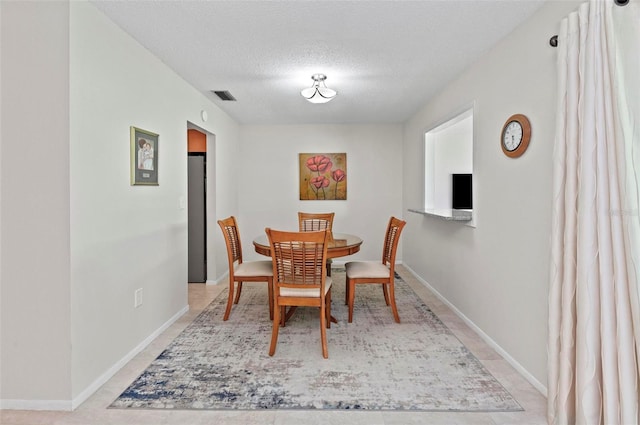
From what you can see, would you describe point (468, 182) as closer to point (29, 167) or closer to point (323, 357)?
point (323, 357)

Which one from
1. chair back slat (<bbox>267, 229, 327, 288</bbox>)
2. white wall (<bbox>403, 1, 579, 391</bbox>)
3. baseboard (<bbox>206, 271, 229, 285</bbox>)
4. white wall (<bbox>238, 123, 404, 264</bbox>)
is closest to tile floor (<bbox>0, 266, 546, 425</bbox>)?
white wall (<bbox>403, 1, 579, 391</bbox>)

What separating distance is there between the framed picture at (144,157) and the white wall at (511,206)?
2.74 metres

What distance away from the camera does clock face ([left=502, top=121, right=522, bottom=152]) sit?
8.37ft

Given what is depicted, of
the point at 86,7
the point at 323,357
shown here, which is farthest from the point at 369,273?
the point at 86,7

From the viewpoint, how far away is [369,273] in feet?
11.3

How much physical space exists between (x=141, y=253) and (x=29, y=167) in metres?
1.01

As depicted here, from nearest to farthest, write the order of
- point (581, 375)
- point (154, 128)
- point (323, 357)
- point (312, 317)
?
point (581, 375) < point (323, 357) < point (154, 128) < point (312, 317)

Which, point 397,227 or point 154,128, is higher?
point 154,128

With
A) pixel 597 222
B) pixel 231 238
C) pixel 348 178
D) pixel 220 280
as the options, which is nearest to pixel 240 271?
pixel 231 238

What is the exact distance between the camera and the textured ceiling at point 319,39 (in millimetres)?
2312

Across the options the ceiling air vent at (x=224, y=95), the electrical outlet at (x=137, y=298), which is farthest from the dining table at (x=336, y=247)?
the ceiling air vent at (x=224, y=95)

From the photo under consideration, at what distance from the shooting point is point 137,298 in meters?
2.82

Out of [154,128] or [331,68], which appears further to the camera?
[331,68]

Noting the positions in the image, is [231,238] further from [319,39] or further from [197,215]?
[319,39]
